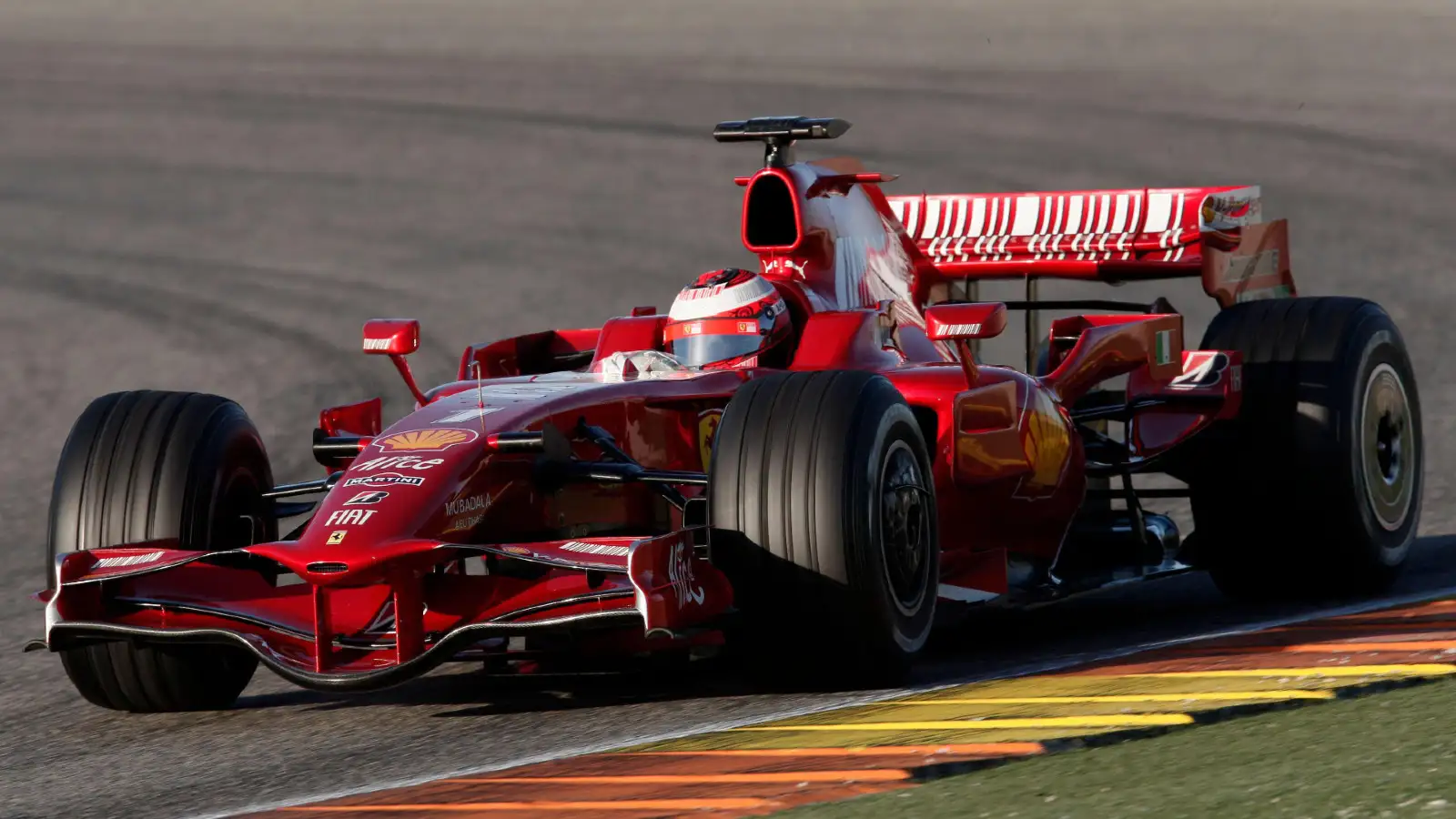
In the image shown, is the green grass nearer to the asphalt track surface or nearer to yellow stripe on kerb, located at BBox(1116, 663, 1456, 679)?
yellow stripe on kerb, located at BBox(1116, 663, 1456, 679)

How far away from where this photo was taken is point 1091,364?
9.79 metres

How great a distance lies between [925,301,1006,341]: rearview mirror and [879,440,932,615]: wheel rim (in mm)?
614

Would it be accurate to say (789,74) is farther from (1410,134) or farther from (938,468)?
(938,468)

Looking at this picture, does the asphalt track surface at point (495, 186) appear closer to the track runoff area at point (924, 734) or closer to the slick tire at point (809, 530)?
the slick tire at point (809, 530)

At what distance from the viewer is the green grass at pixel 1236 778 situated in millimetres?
5090

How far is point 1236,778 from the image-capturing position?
17.6 feet

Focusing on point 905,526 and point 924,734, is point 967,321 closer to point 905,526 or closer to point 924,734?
point 905,526

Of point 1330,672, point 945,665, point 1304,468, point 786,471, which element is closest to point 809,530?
point 786,471

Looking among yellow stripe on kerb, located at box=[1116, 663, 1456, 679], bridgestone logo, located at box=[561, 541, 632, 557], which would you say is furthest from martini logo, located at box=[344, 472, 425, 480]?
yellow stripe on kerb, located at box=[1116, 663, 1456, 679]

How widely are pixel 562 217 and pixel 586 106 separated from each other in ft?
23.5

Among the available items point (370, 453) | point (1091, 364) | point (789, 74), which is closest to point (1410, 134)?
point (789, 74)

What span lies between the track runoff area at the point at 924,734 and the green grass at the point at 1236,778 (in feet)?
0.43

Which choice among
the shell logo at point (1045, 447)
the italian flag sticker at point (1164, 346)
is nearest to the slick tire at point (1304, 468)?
the italian flag sticker at point (1164, 346)

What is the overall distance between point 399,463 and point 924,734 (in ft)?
6.91
